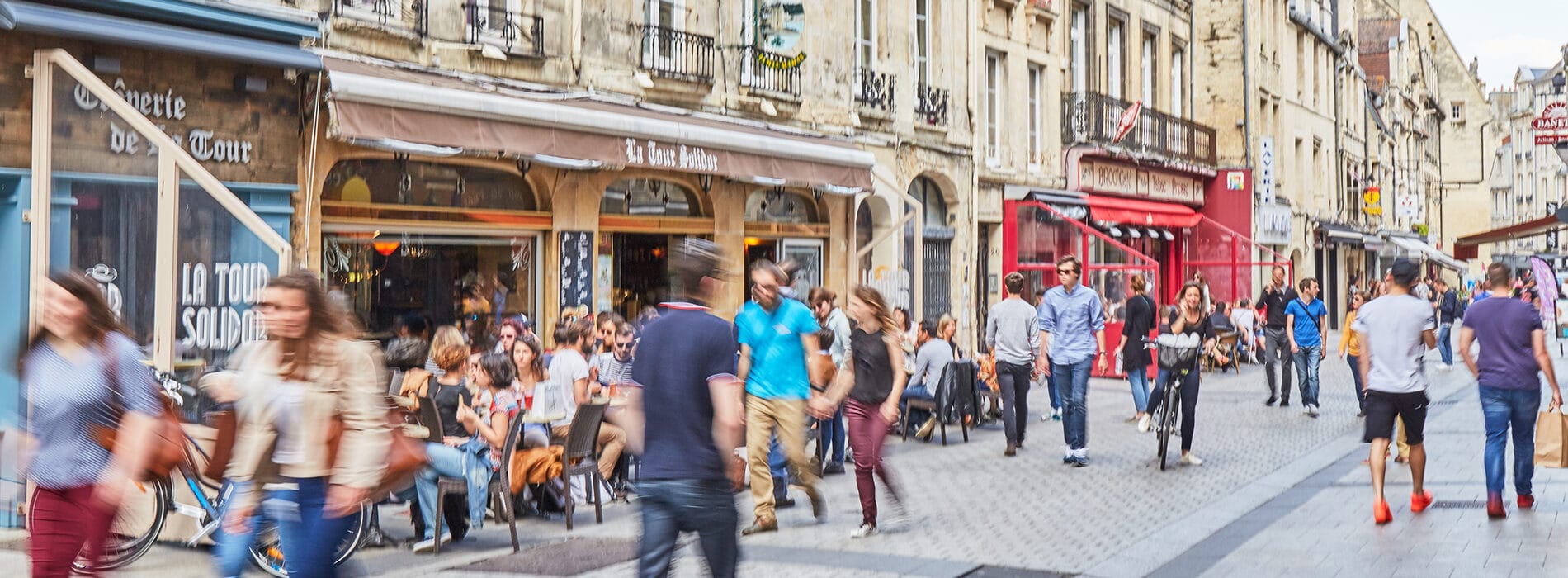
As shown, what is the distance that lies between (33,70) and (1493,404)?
928 cm

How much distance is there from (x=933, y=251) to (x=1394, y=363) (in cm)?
1292

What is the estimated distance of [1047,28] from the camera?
79.6 feet

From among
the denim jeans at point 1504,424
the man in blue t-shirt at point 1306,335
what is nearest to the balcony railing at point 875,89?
the man in blue t-shirt at point 1306,335

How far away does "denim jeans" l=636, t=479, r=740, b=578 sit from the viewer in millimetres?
5152

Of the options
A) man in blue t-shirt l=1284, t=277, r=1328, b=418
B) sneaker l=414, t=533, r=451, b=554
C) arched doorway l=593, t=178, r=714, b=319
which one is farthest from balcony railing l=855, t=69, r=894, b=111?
sneaker l=414, t=533, r=451, b=554

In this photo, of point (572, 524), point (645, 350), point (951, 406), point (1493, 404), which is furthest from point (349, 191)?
point (1493, 404)

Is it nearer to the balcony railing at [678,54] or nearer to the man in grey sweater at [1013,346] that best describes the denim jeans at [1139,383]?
the man in grey sweater at [1013,346]

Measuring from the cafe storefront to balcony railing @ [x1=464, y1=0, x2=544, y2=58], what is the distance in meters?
0.55

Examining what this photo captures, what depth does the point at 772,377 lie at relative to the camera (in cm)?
827

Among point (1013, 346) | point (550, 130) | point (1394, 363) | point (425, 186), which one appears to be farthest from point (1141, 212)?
point (1394, 363)

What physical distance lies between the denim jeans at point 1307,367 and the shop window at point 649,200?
6.84 m

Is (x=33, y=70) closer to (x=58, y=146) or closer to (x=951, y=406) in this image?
(x=58, y=146)

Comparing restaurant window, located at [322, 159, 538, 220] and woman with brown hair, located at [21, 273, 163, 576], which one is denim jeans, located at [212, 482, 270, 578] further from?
restaurant window, located at [322, 159, 538, 220]

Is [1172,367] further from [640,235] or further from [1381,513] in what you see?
[640,235]
